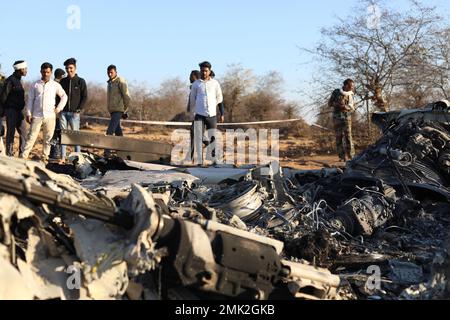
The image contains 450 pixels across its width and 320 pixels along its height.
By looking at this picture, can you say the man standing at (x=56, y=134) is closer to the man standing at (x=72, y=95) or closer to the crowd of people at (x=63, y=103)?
the crowd of people at (x=63, y=103)

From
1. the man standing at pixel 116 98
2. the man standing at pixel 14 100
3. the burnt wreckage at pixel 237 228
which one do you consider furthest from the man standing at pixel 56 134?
the burnt wreckage at pixel 237 228

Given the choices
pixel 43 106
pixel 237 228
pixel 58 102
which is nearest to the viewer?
pixel 237 228

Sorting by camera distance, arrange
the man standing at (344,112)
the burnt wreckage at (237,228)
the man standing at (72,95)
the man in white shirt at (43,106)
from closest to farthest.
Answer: the burnt wreckage at (237,228), the man in white shirt at (43,106), the man standing at (72,95), the man standing at (344,112)

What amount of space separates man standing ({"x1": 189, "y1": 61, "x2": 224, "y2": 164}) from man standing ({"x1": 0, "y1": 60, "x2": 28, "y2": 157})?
2.88m

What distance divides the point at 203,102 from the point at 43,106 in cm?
258

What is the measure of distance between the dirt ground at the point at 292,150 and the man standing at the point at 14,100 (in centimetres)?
92

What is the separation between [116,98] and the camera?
11.1 meters

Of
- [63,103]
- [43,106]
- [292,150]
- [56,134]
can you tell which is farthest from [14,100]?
[292,150]

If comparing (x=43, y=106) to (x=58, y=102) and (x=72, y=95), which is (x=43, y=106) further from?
(x=72, y=95)

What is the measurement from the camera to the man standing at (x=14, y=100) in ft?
33.7

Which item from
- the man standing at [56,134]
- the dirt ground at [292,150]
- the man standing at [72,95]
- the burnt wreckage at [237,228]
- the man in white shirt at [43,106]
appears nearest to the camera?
the burnt wreckage at [237,228]

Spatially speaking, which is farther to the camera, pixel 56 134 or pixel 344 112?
pixel 344 112
